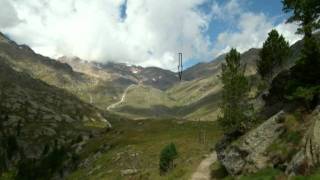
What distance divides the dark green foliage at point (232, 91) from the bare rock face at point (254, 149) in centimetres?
1512

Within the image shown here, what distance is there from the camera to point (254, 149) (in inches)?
1928

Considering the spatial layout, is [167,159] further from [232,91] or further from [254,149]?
[254,149]

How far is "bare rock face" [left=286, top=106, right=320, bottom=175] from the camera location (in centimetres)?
3573

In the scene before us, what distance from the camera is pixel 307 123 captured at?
1679 inches

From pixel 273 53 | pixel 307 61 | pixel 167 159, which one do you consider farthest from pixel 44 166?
pixel 307 61

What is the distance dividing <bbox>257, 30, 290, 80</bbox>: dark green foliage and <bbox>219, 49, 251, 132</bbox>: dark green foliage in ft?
109

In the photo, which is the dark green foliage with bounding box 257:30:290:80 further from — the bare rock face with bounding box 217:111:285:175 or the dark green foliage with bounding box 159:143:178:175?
the bare rock face with bounding box 217:111:285:175

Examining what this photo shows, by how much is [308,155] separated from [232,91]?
3434 centimetres

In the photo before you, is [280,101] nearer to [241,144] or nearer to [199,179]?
[241,144]

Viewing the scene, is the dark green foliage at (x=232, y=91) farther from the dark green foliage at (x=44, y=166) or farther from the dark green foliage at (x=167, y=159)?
the dark green foliage at (x=44, y=166)

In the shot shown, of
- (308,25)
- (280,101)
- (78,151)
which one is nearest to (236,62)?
(280,101)

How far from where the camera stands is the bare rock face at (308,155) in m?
35.7

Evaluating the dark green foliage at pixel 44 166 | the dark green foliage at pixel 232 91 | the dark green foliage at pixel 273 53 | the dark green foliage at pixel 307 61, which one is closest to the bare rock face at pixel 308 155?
the dark green foliage at pixel 307 61

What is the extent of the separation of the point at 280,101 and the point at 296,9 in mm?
13046
